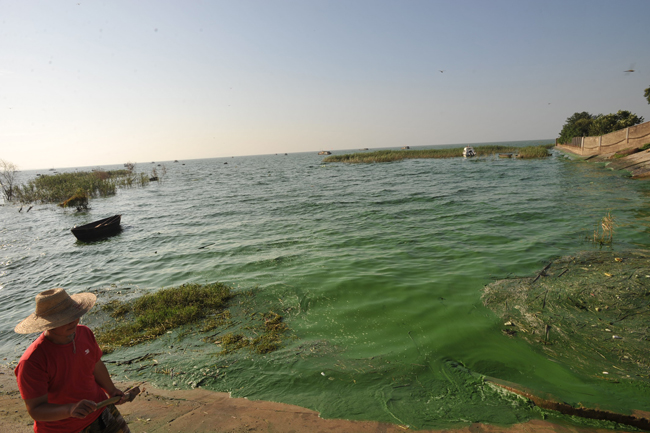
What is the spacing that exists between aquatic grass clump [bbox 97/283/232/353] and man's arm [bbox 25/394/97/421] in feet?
15.9

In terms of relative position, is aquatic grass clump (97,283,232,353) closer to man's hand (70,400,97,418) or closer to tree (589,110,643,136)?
man's hand (70,400,97,418)

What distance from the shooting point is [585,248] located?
10.6 metres

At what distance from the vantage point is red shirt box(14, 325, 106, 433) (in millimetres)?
2744

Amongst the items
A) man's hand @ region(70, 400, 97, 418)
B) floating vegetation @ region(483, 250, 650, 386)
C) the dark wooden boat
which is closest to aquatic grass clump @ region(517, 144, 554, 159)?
floating vegetation @ region(483, 250, 650, 386)

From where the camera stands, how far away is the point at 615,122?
45.0m

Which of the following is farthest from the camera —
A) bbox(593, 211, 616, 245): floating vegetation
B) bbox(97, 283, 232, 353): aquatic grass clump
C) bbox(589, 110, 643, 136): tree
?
bbox(589, 110, 643, 136): tree

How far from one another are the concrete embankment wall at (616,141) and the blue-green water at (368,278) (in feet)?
40.1

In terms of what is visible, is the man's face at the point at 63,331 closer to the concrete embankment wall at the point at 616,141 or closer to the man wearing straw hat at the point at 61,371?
the man wearing straw hat at the point at 61,371

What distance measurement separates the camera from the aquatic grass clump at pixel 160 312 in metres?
7.33

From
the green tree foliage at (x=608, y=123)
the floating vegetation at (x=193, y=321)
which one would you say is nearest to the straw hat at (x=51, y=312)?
the floating vegetation at (x=193, y=321)

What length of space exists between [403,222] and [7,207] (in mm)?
44632

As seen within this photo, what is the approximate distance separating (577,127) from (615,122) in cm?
1444

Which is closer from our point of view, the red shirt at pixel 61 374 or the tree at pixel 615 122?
the red shirt at pixel 61 374

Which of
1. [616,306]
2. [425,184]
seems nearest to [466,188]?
[425,184]
